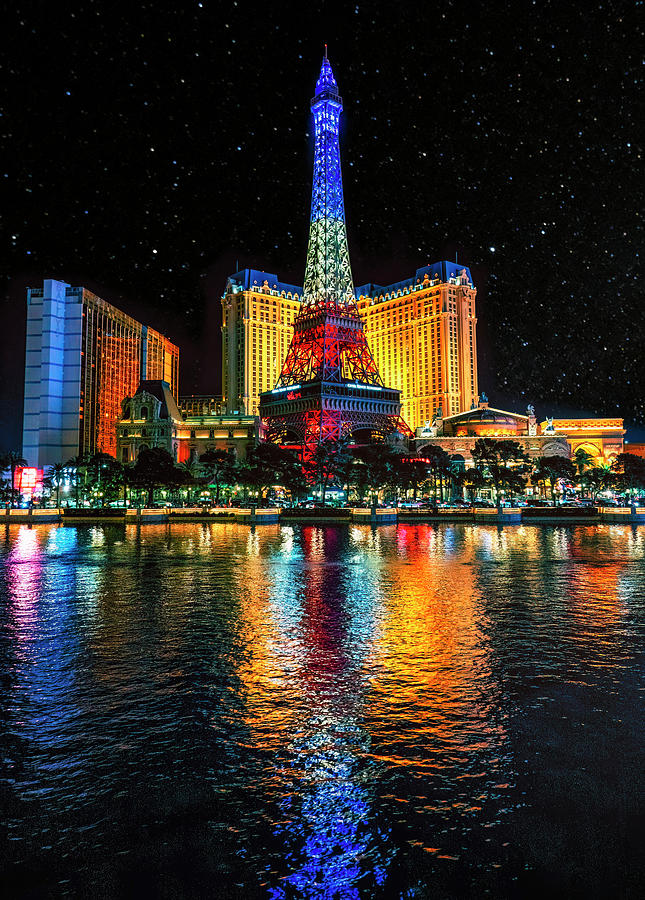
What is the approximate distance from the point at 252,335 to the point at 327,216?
54.0 meters

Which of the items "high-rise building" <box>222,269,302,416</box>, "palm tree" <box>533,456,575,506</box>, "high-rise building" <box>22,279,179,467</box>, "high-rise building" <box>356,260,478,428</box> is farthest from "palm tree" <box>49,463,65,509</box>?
"high-rise building" <box>356,260,478,428</box>

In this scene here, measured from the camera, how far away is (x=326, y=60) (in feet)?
396

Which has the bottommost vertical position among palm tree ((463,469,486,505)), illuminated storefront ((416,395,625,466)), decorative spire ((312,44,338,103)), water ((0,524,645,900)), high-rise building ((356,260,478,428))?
water ((0,524,645,900))

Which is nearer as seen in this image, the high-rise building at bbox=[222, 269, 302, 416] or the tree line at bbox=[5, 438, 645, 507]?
the tree line at bbox=[5, 438, 645, 507]

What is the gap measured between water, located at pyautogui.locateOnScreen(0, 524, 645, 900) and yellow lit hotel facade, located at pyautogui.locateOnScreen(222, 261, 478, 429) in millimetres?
143653

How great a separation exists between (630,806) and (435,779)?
189 centimetres

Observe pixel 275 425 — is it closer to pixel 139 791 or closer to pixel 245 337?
pixel 245 337

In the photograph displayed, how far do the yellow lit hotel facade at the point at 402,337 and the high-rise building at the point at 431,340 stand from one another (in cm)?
25

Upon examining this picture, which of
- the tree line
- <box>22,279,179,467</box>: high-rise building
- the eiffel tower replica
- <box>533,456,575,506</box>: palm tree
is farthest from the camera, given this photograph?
<box>22,279,179,467</box>: high-rise building

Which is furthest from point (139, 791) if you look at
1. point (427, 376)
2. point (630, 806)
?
point (427, 376)

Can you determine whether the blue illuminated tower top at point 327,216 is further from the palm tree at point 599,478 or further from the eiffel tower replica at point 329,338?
the palm tree at point 599,478

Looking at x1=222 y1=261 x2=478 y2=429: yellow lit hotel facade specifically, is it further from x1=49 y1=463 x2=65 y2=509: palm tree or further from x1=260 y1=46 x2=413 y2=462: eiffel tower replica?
x1=49 y1=463 x2=65 y2=509: palm tree

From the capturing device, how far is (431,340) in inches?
6235

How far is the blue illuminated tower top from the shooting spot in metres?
112
